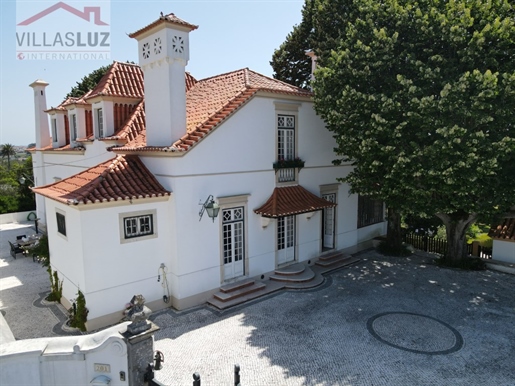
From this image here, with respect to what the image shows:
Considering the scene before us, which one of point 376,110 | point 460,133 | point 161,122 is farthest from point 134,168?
point 460,133

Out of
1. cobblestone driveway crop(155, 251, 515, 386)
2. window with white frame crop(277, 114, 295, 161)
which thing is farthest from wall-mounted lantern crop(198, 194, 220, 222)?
window with white frame crop(277, 114, 295, 161)

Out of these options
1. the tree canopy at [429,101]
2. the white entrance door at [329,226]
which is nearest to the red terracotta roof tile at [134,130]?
the tree canopy at [429,101]

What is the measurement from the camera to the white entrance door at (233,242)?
13.3m

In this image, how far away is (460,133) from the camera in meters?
10.9

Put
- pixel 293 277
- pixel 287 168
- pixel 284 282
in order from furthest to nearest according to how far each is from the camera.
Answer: pixel 287 168 < pixel 293 277 < pixel 284 282

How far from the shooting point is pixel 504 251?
15961 mm

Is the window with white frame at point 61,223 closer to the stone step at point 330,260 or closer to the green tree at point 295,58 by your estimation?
the stone step at point 330,260

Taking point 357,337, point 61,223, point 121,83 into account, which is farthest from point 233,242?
point 121,83

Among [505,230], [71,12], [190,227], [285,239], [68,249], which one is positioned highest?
[71,12]

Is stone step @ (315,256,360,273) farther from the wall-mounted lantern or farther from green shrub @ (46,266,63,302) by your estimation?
green shrub @ (46,266,63,302)

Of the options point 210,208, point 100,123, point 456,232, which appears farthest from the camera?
point 100,123

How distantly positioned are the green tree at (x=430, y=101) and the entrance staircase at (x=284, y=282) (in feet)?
14.0

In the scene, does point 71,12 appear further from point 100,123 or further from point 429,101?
point 429,101

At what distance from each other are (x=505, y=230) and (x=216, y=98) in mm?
14056
